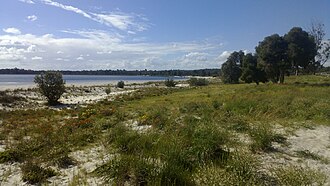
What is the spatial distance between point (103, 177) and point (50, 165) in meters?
2.44

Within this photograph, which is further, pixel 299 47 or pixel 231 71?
pixel 231 71

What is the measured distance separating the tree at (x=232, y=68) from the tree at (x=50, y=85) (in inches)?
2204

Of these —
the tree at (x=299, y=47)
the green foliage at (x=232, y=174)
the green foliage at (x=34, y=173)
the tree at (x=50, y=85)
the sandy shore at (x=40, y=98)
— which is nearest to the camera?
the green foliage at (x=232, y=174)

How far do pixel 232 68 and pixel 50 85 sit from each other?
58023 millimetres

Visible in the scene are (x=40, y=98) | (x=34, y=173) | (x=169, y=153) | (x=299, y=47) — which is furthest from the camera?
(x=40, y=98)

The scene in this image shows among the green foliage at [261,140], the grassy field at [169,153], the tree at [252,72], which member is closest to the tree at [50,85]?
the grassy field at [169,153]

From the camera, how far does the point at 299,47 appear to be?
152 feet

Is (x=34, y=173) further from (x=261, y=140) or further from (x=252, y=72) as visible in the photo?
(x=252, y=72)

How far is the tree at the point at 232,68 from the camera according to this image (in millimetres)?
84812

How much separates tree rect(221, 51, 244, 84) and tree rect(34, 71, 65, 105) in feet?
184

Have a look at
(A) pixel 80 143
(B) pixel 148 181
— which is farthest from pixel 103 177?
(A) pixel 80 143

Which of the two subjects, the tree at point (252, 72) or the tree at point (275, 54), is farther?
the tree at point (252, 72)

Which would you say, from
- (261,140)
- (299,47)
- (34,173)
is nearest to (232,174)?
(261,140)

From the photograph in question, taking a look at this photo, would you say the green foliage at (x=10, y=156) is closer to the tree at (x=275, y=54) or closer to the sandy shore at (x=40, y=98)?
the sandy shore at (x=40, y=98)
